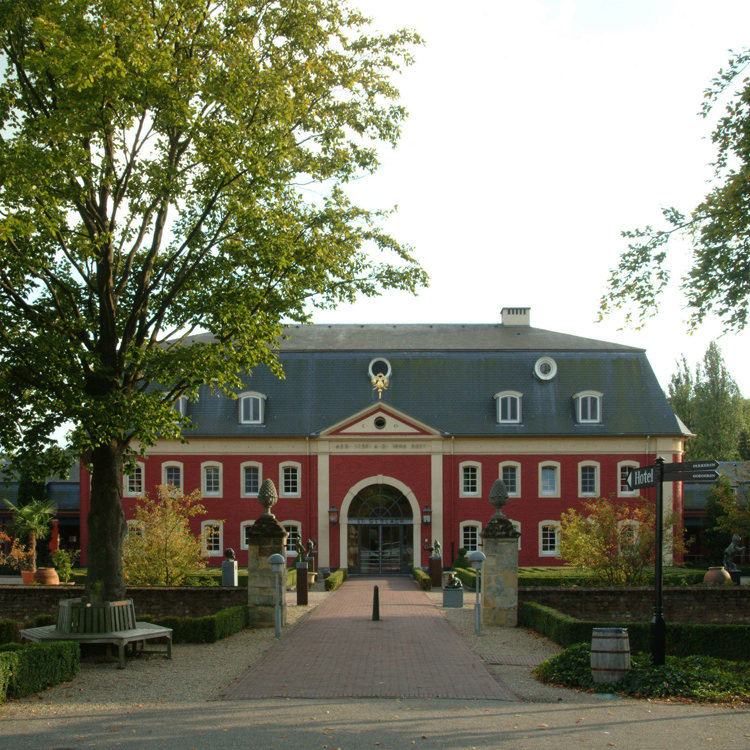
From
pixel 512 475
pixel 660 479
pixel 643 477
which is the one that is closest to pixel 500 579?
pixel 643 477

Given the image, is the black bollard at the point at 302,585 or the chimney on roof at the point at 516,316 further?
the chimney on roof at the point at 516,316

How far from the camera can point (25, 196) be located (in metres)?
12.2

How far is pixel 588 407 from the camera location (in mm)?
37312

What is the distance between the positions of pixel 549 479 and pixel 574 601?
60.4ft

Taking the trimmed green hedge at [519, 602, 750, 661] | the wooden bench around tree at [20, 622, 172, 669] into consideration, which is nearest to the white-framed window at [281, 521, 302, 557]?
the wooden bench around tree at [20, 622, 172, 669]

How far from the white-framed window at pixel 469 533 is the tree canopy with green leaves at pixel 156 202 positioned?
2132 centimetres

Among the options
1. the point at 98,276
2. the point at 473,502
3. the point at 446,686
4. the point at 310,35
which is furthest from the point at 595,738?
the point at 473,502

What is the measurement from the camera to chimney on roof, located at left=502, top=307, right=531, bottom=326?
1646 inches

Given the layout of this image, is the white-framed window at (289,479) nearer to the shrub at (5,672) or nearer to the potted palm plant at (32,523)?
the potted palm plant at (32,523)

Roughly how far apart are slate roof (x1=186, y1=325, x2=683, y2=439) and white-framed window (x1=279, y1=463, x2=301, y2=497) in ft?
4.85

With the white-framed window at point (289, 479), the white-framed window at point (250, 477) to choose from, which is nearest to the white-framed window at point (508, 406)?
the white-framed window at point (289, 479)

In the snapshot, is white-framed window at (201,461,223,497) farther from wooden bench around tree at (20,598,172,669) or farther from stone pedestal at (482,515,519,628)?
wooden bench around tree at (20,598,172,669)

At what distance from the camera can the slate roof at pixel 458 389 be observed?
37062mm

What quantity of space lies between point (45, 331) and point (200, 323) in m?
2.57
